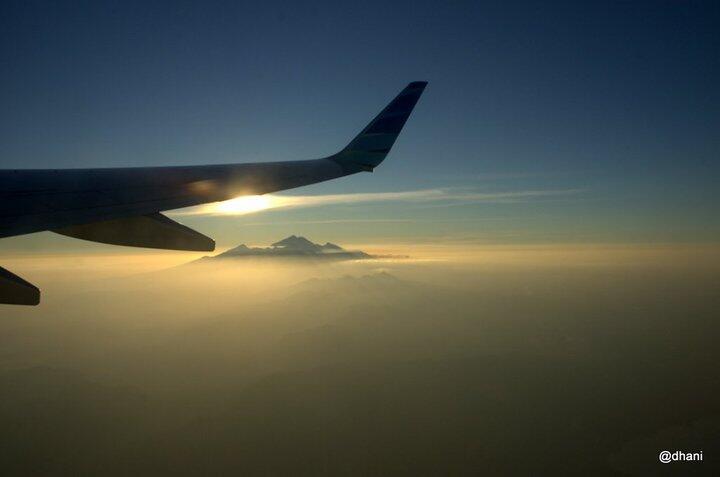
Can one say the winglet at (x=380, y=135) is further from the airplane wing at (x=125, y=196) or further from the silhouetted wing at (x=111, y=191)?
the silhouetted wing at (x=111, y=191)

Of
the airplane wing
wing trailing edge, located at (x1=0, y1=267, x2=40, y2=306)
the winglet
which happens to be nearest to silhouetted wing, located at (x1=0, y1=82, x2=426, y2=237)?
the airplane wing

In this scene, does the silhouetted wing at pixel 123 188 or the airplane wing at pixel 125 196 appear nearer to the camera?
the airplane wing at pixel 125 196

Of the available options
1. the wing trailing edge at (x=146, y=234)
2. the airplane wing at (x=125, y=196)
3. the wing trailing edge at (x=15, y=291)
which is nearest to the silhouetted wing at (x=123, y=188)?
the airplane wing at (x=125, y=196)

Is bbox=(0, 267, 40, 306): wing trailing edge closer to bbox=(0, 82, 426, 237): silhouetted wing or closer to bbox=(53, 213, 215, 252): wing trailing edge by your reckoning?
bbox=(0, 82, 426, 237): silhouetted wing

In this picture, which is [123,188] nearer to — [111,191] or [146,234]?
[111,191]

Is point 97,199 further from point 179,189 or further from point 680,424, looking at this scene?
point 680,424
